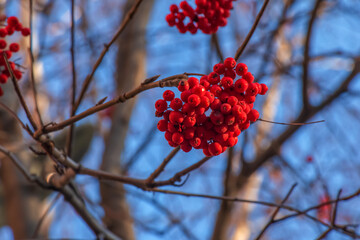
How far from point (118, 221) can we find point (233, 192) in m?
1.23

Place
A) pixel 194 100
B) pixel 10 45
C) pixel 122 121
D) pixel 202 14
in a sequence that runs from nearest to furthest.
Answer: pixel 194 100, pixel 10 45, pixel 202 14, pixel 122 121

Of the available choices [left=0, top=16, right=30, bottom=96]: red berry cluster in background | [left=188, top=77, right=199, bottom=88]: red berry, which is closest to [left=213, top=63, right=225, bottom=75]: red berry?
[left=188, top=77, right=199, bottom=88]: red berry

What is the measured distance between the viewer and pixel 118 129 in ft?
13.3

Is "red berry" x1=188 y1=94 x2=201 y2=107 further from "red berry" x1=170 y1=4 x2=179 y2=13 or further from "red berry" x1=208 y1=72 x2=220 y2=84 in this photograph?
Result: "red berry" x1=170 y1=4 x2=179 y2=13

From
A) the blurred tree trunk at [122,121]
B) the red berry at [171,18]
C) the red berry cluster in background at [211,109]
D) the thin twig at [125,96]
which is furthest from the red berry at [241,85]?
the blurred tree trunk at [122,121]

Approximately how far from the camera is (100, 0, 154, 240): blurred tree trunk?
3484 millimetres

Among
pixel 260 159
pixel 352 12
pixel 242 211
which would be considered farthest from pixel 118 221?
pixel 352 12

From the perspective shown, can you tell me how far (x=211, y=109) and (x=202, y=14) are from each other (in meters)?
1.16

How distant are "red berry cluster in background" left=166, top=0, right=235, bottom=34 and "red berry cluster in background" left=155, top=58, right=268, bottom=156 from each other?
3.19 feet

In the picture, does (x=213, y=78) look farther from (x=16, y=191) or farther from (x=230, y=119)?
(x=16, y=191)

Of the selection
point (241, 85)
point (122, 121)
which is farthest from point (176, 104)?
point (122, 121)

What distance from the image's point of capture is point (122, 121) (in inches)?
162

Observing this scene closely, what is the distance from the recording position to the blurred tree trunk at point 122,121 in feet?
11.4

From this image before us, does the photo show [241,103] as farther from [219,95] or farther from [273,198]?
[273,198]
